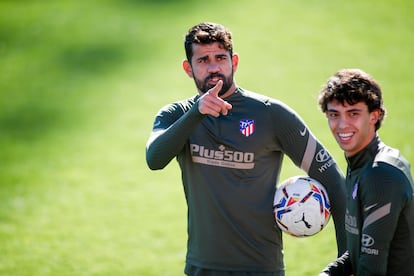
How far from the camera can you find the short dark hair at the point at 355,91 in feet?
13.3

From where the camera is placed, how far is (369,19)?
54.6 ft

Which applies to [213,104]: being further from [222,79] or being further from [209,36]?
[209,36]

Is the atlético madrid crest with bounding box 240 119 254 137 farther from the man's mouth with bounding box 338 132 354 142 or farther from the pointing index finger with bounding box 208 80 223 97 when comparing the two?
the man's mouth with bounding box 338 132 354 142

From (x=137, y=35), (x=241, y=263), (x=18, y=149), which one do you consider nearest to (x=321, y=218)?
(x=241, y=263)

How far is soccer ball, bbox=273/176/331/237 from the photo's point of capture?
15.8ft

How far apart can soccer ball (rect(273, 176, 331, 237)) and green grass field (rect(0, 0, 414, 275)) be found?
3582 mm

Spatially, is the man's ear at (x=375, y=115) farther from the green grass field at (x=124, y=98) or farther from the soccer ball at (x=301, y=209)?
the green grass field at (x=124, y=98)

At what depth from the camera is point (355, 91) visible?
4.05 m

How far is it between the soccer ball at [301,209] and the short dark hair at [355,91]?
92cm

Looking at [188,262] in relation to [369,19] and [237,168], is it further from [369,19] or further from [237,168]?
[369,19]

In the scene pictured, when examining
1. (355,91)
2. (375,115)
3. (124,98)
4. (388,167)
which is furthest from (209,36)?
(124,98)

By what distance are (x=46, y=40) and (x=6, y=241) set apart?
841 cm

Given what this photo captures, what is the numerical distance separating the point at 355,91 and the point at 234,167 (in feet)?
4.01

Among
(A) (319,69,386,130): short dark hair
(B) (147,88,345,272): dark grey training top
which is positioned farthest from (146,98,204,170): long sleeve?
(A) (319,69,386,130): short dark hair
